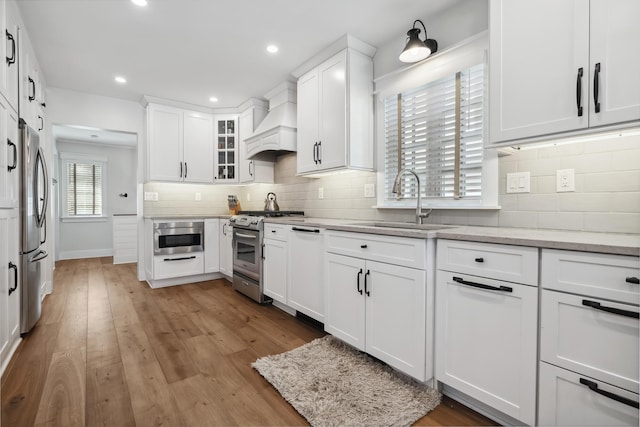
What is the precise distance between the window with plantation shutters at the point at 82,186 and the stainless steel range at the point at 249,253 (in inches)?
179

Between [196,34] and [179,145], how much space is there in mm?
2047

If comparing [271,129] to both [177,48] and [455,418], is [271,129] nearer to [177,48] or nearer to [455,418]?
[177,48]

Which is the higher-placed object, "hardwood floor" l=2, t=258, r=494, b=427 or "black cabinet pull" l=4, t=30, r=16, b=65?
"black cabinet pull" l=4, t=30, r=16, b=65

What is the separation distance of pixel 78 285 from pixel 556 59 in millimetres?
5323

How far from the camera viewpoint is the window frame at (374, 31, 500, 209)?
2008 millimetres

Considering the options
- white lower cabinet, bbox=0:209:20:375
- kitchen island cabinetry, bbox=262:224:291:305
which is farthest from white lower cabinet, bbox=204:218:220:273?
white lower cabinet, bbox=0:209:20:375

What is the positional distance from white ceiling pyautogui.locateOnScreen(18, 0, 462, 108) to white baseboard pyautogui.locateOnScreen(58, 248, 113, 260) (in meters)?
3.83

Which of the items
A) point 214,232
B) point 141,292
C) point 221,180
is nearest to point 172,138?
point 221,180

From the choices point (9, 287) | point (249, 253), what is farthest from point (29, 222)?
point (249, 253)

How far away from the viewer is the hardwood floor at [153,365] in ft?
5.04

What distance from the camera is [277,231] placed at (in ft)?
9.62

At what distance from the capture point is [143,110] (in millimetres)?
4285

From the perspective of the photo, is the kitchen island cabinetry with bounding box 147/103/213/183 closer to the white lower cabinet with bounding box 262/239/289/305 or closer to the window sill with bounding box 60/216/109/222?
the white lower cabinet with bounding box 262/239/289/305

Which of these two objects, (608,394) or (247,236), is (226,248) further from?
(608,394)
